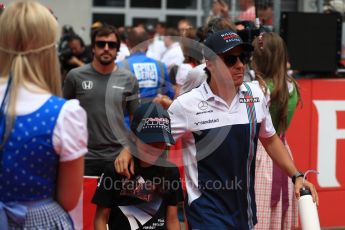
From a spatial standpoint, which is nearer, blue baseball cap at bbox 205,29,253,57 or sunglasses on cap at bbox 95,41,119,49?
blue baseball cap at bbox 205,29,253,57

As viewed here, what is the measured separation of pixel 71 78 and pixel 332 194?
3.26 meters

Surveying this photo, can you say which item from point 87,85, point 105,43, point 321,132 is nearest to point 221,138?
point 87,85

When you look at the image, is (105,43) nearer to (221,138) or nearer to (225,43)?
(225,43)

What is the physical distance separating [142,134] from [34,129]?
4.17ft

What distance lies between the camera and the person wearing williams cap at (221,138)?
4539 mm

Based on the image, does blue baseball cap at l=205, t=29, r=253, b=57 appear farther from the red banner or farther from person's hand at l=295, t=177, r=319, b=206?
the red banner

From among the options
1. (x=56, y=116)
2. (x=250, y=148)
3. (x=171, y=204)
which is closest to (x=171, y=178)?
(x=171, y=204)

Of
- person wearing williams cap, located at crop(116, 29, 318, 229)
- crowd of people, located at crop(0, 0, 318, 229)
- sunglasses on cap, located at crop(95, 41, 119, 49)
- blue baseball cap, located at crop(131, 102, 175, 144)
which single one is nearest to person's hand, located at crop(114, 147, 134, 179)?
crowd of people, located at crop(0, 0, 318, 229)

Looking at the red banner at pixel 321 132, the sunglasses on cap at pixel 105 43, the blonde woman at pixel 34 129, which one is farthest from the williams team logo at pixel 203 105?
the red banner at pixel 321 132

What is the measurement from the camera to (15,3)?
326 cm

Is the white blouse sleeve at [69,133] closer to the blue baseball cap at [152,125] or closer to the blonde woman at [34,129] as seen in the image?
the blonde woman at [34,129]

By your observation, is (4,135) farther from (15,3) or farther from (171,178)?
(171,178)

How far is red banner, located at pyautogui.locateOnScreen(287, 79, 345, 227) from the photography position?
8320 mm

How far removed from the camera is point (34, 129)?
3.14 metres
